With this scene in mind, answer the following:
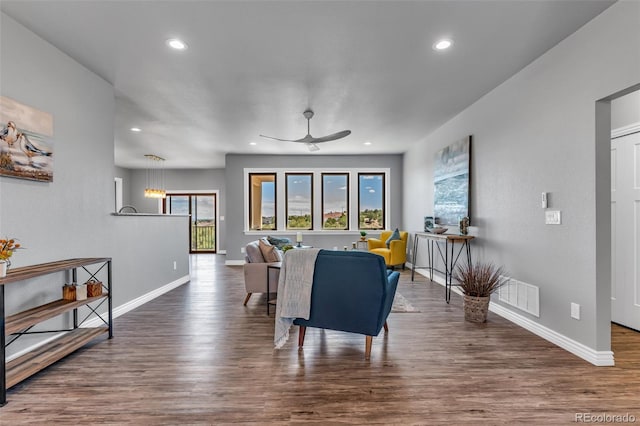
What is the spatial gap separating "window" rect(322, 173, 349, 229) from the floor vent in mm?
4577

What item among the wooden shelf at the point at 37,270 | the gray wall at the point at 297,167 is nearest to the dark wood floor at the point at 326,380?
the wooden shelf at the point at 37,270

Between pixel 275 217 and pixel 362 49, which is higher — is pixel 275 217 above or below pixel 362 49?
below

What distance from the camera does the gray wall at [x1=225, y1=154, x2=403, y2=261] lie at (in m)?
7.75

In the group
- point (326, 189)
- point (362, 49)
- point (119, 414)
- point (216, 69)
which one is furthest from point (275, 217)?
point (119, 414)

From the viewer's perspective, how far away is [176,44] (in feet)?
9.04

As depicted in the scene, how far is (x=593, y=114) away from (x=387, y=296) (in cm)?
222

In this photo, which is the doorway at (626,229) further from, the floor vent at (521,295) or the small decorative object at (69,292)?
the small decorative object at (69,292)

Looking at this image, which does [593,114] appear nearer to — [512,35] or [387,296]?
Result: [512,35]

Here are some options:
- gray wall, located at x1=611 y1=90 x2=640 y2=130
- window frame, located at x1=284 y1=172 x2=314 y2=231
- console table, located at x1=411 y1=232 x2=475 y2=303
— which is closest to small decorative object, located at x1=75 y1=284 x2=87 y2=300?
console table, located at x1=411 y1=232 x2=475 y2=303

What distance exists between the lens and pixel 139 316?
374cm

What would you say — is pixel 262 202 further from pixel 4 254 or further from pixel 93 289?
pixel 4 254

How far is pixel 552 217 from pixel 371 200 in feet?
16.9

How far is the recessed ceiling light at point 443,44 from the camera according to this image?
108 inches

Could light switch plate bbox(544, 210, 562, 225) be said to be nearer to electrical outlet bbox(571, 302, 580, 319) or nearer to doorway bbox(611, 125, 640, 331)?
electrical outlet bbox(571, 302, 580, 319)
